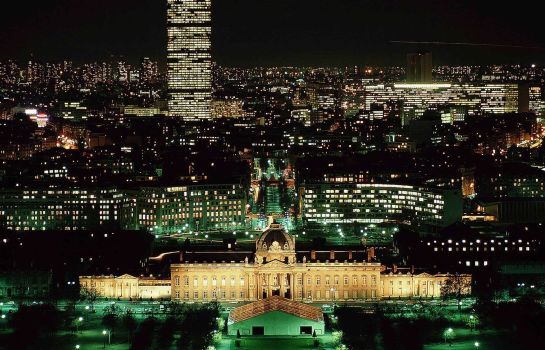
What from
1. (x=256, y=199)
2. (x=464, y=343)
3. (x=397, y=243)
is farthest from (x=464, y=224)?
(x=464, y=343)

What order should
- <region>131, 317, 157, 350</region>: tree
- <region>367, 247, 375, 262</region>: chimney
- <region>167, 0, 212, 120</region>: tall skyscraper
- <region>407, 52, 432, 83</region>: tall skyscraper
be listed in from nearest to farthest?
<region>131, 317, 157, 350</region>: tree
<region>367, 247, 375, 262</region>: chimney
<region>167, 0, 212, 120</region>: tall skyscraper
<region>407, 52, 432, 83</region>: tall skyscraper

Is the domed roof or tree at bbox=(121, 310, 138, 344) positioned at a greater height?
the domed roof

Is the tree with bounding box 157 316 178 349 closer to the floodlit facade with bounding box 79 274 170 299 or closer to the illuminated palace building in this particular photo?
the floodlit facade with bounding box 79 274 170 299

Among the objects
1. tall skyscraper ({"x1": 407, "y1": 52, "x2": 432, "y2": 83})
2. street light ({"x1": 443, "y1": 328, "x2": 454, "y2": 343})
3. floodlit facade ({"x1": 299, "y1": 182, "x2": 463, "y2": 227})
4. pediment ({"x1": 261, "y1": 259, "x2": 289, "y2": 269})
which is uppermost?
tall skyscraper ({"x1": 407, "y1": 52, "x2": 432, "y2": 83})

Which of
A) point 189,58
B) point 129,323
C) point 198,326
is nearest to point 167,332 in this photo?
point 198,326

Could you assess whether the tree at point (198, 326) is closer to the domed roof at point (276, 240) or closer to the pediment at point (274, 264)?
the pediment at point (274, 264)

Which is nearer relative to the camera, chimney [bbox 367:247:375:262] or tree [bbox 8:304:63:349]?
tree [bbox 8:304:63:349]

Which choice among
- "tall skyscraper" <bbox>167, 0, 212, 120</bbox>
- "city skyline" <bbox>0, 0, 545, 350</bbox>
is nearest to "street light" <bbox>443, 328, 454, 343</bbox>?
"city skyline" <bbox>0, 0, 545, 350</bbox>

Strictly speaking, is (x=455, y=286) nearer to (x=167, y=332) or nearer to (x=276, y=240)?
(x=276, y=240)

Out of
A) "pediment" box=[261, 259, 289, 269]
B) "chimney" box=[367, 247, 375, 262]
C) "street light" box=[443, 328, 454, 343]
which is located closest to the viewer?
"street light" box=[443, 328, 454, 343]
